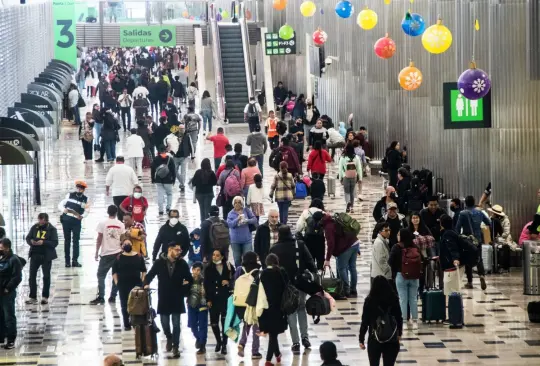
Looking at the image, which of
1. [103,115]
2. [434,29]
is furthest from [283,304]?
[103,115]

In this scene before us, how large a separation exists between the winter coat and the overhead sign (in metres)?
28.9

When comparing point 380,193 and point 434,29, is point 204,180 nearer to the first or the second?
point 434,29

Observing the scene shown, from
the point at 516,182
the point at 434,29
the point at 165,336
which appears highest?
the point at 434,29

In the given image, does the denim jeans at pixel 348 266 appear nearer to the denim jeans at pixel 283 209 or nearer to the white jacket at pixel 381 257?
the white jacket at pixel 381 257

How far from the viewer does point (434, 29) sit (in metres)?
19.9

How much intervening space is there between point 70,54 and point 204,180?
23.1 meters

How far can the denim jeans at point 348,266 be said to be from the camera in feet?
60.4

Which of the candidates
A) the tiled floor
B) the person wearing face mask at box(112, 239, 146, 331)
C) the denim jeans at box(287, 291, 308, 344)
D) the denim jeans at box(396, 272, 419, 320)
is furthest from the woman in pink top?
the denim jeans at box(287, 291, 308, 344)

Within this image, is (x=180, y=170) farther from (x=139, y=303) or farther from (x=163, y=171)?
(x=139, y=303)

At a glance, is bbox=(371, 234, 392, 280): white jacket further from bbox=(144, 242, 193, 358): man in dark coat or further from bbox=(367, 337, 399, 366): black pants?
bbox=(367, 337, 399, 366): black pants

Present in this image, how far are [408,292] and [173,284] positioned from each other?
3062mm

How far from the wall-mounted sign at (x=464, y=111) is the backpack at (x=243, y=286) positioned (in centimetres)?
756

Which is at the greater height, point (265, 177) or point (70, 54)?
point (70, 54)

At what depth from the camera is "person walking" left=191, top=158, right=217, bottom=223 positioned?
23.1m
